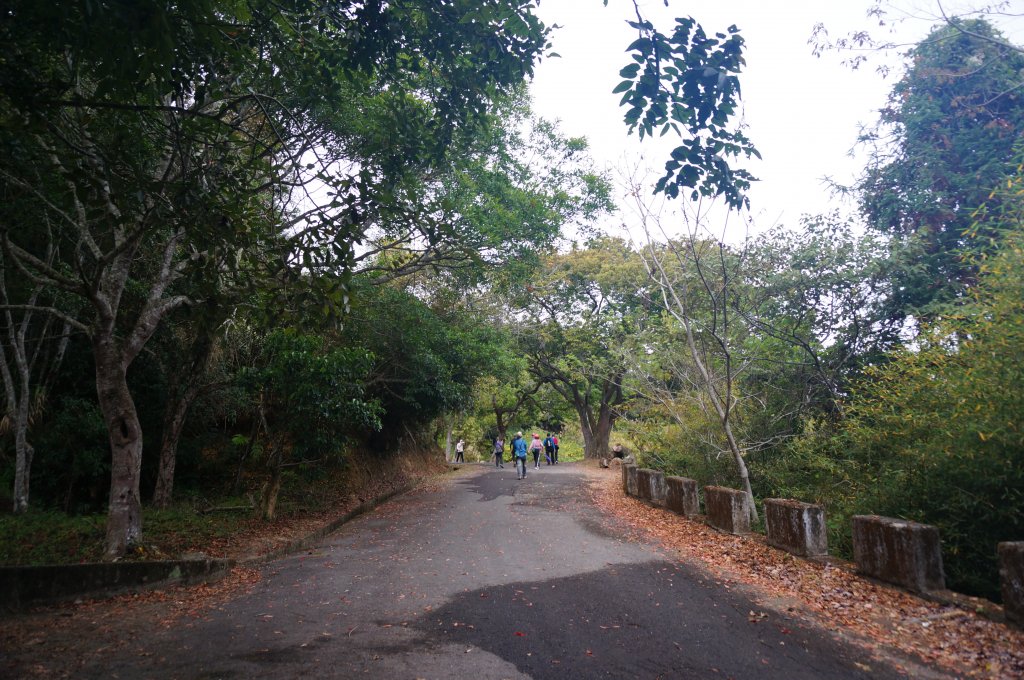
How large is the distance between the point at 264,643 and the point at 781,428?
11.0m

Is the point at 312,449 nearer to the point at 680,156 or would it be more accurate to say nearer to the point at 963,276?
the point at 680,156

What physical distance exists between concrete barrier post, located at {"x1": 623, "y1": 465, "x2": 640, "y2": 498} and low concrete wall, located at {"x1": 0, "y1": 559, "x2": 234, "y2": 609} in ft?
34.5

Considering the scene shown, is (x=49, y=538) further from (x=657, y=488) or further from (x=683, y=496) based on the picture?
(x=657, y=488)

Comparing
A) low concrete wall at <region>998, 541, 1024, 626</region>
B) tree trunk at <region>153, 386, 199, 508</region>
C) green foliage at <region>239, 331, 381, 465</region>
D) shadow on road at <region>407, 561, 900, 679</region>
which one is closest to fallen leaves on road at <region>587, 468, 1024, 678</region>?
low concrete wall at <region>998, 541, 1024, 626</region>

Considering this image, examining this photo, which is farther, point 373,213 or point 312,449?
point 312,449

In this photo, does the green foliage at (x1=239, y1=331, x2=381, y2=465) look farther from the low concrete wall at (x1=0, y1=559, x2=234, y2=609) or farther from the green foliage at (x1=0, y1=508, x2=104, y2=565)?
the low concrete wall at (x1=0, y1=559, x2=234, y2=609)

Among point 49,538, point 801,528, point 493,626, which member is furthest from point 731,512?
point 49,538

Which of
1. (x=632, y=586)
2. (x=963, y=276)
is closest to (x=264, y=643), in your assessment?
(x=632, y=586)

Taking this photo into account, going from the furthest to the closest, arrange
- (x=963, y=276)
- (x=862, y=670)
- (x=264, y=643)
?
(x=963, y=276) → (x=264, y=643) → (x=862, y=670)

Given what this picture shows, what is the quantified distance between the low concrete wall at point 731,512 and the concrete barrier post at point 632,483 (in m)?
5.00

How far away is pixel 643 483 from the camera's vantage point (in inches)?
582

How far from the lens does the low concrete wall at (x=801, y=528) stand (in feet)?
Answer: 25.8

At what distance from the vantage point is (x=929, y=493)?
7.14m

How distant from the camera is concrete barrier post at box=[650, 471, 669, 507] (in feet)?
44.5
